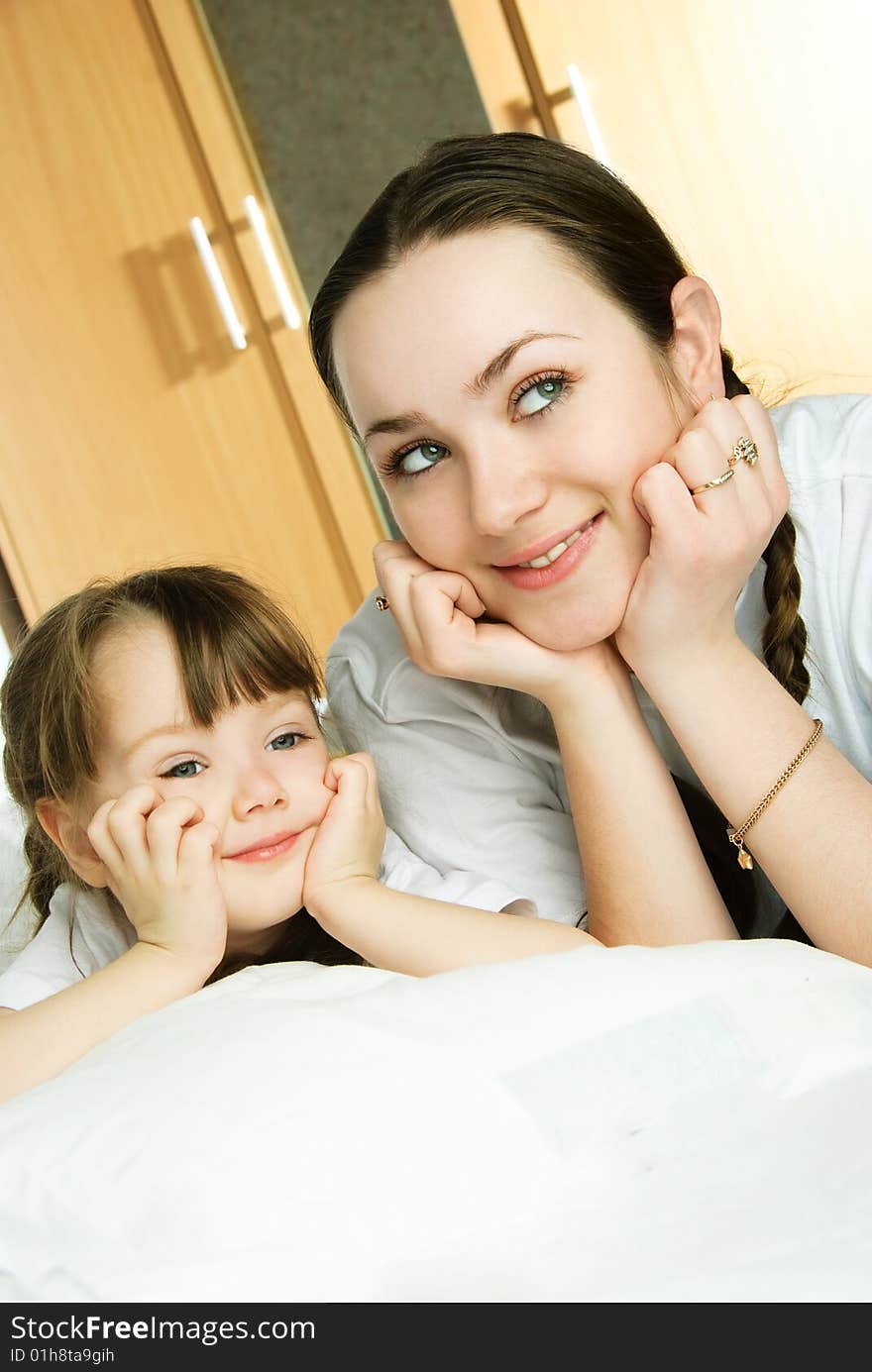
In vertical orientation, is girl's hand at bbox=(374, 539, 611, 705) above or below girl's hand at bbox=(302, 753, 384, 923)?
above

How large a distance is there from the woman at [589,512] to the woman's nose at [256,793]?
0.57ft

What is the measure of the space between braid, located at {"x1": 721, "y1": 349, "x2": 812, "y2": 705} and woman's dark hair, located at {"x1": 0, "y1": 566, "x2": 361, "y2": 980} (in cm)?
44

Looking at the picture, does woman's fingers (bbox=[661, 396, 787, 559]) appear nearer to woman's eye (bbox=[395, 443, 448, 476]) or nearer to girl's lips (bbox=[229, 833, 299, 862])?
woman's eye (bbox=[395, 443, 448, 476])

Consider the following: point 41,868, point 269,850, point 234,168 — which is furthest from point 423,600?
point 234,168

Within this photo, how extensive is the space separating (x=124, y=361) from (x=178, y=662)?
1906mm

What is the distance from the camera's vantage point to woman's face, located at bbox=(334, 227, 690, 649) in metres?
1.05

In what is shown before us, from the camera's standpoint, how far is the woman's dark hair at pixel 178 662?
46.1 inches

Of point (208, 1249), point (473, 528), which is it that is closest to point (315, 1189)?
point (208, 1249)

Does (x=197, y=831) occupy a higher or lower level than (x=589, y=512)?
lower

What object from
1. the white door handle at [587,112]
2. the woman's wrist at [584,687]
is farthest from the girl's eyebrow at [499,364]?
the white door handle at [587,112]

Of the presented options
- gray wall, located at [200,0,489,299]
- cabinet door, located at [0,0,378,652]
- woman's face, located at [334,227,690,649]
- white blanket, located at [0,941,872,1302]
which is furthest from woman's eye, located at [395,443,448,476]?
gray wall, located at [200,0,489,299]

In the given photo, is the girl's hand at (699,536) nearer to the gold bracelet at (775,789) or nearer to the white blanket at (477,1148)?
the gold bracelet at (775,789)

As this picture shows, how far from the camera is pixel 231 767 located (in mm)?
1125

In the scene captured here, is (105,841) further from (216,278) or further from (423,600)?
(216,278)
